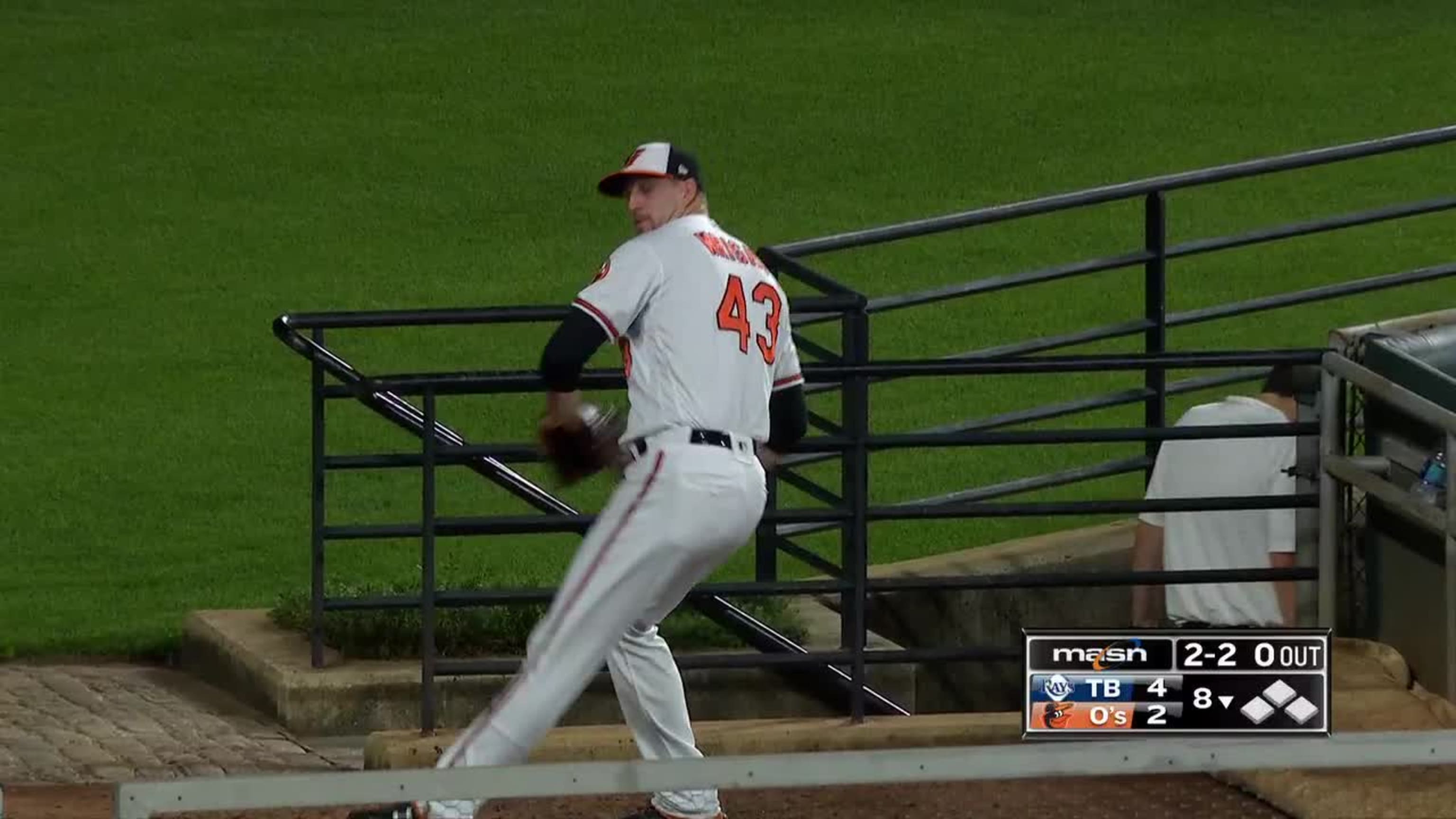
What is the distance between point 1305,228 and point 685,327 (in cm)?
523

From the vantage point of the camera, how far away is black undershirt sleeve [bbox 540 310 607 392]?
769 centimetres

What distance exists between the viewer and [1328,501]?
977cm

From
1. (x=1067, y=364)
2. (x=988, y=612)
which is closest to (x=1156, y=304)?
(x=988, y=612)

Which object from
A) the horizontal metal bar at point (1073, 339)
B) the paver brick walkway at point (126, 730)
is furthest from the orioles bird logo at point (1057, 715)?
the horizontal metal bar at point (1073, 339)

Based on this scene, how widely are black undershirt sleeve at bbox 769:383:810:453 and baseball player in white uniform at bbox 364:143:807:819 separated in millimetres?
242

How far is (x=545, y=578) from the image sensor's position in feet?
39.4

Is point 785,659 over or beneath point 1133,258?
beneath

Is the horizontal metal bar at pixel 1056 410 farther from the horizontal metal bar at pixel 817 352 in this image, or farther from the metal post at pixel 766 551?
the horizontal metal bar at pixel 817 352

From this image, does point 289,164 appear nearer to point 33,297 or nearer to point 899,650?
point 33,297

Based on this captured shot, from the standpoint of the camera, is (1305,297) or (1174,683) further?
(1305,297)

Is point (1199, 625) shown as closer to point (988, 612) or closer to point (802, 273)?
point (988, 612)

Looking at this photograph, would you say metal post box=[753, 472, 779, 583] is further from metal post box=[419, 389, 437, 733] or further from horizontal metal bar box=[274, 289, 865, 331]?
metal post box=[419, 389, 437, 733]

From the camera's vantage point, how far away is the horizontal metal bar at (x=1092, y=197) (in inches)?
423

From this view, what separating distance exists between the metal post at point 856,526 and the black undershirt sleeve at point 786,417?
90cm
